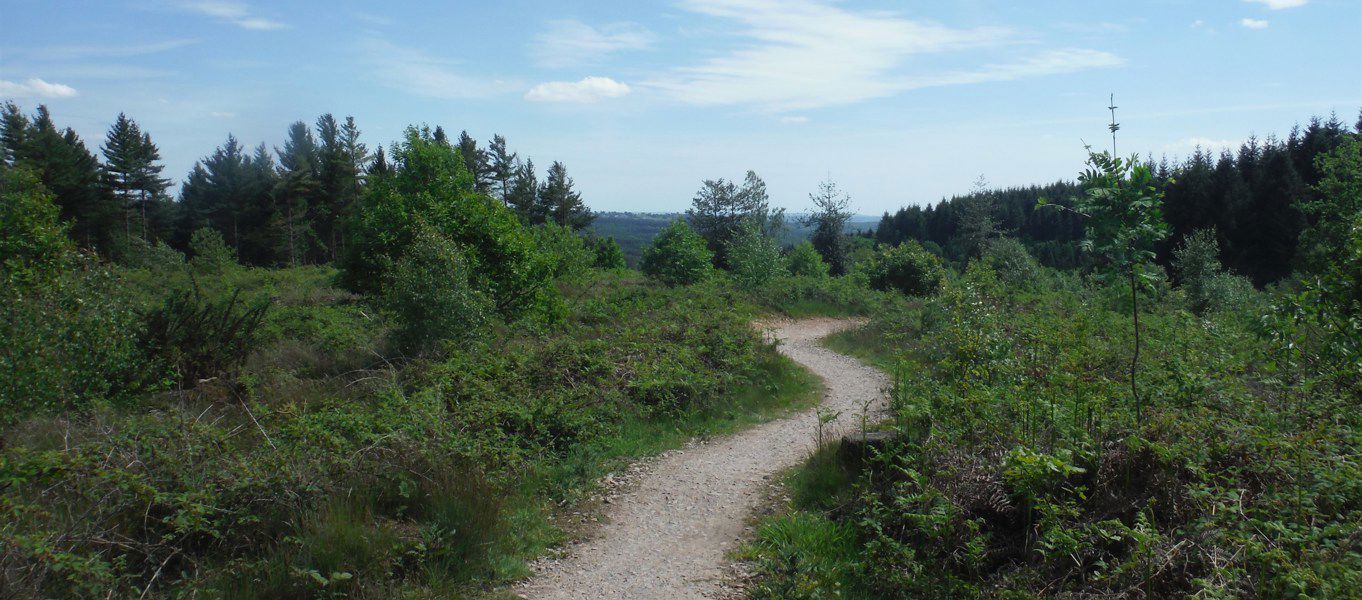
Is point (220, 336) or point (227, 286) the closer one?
point (220, 336)

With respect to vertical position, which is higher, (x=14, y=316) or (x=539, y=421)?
(x=14, y=316)

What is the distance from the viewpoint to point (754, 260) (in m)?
31.0

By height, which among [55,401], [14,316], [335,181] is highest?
[335,181]

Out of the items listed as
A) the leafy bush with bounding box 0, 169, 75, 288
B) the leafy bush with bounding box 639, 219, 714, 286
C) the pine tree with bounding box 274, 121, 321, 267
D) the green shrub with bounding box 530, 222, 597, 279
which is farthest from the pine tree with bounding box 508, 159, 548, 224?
the leafy bush with bounding box 0, 169, 75, 288

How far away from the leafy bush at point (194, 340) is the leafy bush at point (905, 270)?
2077 centimetres

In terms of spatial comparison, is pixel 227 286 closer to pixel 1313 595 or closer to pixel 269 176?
pixel 269 176

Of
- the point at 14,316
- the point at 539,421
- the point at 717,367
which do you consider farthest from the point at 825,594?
the point at 14,316

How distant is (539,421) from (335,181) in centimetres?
5282

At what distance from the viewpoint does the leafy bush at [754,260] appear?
29639 mm

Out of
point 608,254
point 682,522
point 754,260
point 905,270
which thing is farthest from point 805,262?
point 682,522

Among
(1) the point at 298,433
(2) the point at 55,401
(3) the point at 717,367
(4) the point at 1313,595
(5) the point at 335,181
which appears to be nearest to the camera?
(4) the point at 1313,595

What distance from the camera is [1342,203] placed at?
67.3ft

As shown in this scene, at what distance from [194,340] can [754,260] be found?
2154 centimetres

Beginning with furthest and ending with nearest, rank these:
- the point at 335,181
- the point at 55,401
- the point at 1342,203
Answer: the point at 335,181, the point at 1342,203, the point at 55,401
